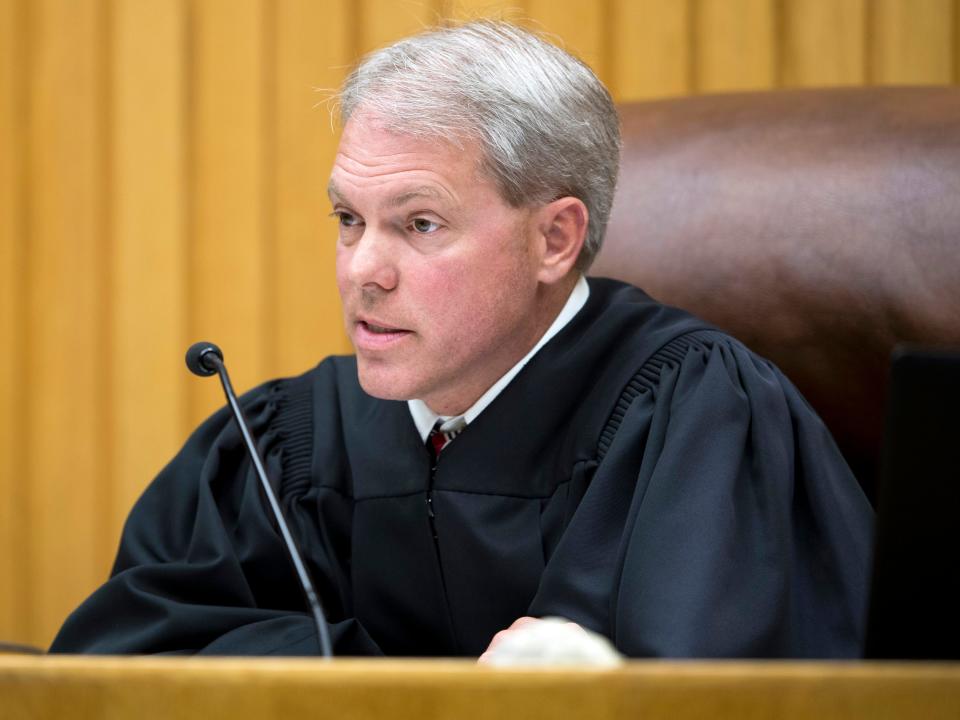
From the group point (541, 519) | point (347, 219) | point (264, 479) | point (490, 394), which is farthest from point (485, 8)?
point (264, 479)

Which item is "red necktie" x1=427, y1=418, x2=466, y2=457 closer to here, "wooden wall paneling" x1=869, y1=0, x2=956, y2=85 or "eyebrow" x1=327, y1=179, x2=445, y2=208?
"eyebrow" x1=327, y1=179, x2=445, y2=208

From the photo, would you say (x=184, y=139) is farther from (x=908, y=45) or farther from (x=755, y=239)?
(x=908, y=45)

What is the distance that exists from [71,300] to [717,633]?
62.5 inches

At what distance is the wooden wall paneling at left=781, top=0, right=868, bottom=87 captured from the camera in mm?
2322

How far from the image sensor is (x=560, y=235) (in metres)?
1.65

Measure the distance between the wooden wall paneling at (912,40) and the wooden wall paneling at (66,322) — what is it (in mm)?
1459

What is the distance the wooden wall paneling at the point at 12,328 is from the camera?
2.42 metres

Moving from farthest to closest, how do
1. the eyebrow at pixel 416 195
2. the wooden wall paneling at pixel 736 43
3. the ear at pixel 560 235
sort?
the wooden wall paneling at pixel 736 43 < the ear at pixel 560 235 < the eyebrow at pixel 416 195

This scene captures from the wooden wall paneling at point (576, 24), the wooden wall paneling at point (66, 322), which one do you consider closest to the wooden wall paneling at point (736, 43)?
the wooden wall paneling at point (576, 24)

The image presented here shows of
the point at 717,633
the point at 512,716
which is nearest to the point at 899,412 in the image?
the point at 512,716

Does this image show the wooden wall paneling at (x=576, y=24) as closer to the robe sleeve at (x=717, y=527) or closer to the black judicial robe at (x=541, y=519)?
the black judicial robe at (x=541, y=519)

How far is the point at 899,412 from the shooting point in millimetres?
694

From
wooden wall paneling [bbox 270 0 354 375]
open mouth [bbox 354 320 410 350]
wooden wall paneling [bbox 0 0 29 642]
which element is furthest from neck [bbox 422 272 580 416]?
wooden wall paneling [bbox 0 0 29 642]

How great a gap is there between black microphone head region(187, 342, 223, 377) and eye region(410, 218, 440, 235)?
29 cm
